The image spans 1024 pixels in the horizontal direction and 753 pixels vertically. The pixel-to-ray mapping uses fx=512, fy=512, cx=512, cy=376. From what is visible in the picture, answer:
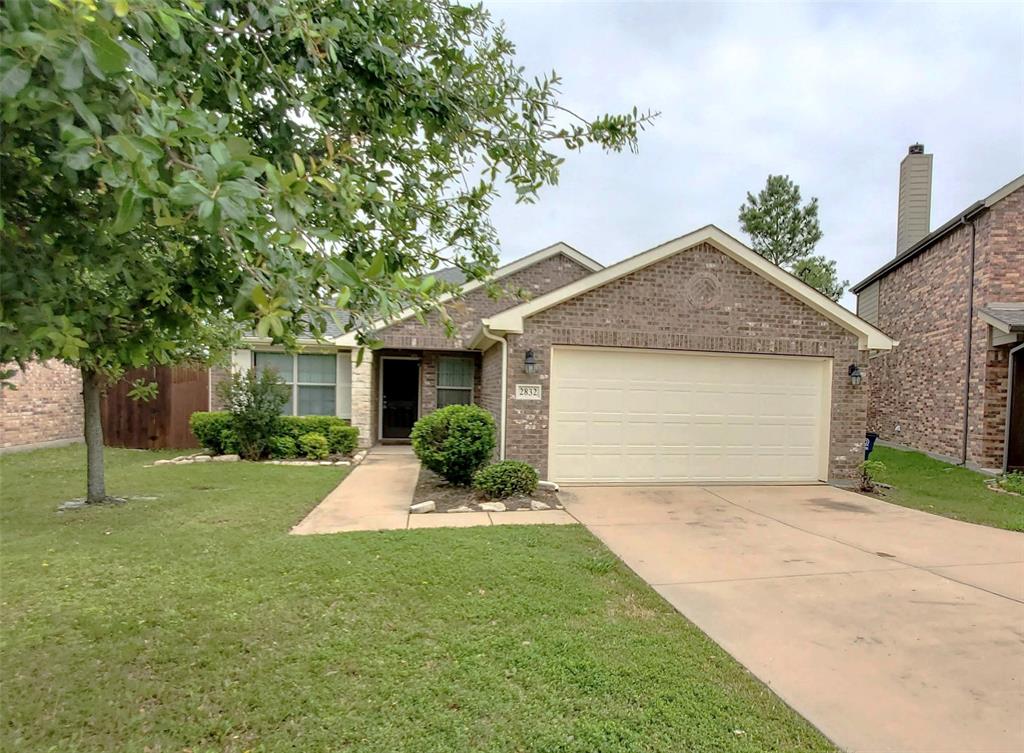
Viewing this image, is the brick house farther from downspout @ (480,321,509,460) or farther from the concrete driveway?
the concrete driveway

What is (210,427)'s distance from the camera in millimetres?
11617

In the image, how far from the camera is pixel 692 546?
560 centimetres

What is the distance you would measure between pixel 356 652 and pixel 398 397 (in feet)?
38.1

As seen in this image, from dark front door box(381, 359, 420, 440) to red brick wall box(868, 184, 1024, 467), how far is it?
522 inches

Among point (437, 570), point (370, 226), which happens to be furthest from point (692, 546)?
point (370, 226)

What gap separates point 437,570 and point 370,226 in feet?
10.7

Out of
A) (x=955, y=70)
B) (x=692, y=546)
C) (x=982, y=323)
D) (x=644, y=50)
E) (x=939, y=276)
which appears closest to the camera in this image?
(x=644, y=50)

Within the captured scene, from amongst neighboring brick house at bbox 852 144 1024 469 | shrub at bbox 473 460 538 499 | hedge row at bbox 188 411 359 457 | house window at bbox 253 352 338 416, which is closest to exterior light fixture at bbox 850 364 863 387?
neighboring brick house at bbox 852 144 1024 469

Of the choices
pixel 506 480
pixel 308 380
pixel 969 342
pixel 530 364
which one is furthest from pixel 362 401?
pixel 969 342

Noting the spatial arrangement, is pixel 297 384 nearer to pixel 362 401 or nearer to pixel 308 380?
pixel 308 380

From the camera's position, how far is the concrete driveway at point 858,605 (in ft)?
9.14

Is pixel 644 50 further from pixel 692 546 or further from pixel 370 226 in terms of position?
pixel 692 546

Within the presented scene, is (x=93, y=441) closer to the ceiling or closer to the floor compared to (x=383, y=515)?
closer to the ceiling

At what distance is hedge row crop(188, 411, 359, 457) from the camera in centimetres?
1145
